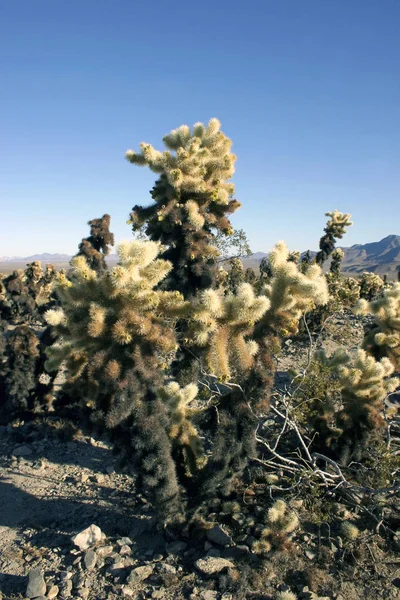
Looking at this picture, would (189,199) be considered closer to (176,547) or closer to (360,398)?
(360,398)

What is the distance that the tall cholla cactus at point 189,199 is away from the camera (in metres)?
7.37

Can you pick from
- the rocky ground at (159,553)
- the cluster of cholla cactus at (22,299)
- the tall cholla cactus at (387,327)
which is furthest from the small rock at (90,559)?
the cluster of cholla cactus at (22,299)

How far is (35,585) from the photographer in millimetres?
5121

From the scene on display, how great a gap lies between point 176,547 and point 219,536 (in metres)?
0.61

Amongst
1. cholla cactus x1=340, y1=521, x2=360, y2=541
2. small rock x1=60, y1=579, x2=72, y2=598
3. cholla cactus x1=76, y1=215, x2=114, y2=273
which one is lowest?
small rock x1=60, y1=579, x2=72, y2=598

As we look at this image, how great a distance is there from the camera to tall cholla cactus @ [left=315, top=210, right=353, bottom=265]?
18394 mm

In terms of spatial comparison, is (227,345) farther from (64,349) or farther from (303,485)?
(303,485)

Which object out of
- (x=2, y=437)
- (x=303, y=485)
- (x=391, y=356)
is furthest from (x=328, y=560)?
(x=2, y=437)

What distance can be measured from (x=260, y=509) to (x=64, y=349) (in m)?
3.68

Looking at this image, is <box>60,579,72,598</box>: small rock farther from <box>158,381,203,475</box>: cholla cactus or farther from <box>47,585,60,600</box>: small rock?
<box>158,381,203,475</box>: cholla cactus

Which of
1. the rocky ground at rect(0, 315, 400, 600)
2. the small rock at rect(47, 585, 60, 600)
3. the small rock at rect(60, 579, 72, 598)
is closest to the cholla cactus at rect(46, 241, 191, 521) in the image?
the rocky ground at rect(0, 315, 400, 600)

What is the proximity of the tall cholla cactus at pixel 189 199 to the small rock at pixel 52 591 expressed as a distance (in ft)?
15.7

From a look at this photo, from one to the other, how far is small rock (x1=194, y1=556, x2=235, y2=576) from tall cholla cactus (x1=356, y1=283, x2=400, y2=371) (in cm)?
493

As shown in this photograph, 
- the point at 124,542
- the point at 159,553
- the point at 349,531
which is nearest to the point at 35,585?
the point at 124,542
